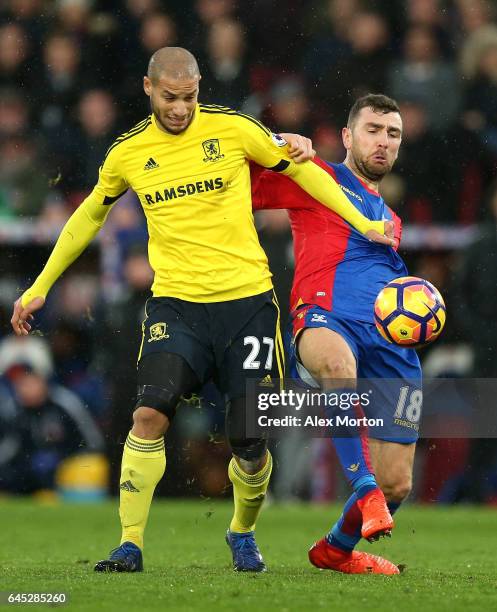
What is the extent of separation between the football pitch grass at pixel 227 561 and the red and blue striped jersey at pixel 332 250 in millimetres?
1350

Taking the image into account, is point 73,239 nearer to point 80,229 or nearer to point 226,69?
point 80,229

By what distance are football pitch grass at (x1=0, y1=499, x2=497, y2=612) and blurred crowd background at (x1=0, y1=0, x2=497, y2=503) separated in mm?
387

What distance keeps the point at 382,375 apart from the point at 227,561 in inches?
51.3

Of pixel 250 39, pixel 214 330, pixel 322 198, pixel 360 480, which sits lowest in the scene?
pixel 360 480

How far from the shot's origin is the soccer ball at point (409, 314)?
21.7 ft

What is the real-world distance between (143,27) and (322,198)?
5866 mm

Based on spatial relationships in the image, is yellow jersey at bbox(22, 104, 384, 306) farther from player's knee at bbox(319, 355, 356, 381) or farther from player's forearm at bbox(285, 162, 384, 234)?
player's knee at bbox(319, 355, 356, 381)

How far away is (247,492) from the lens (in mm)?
6840

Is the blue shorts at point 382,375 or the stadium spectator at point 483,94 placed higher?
the stadium spectator at point 483,94

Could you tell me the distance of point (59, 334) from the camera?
11.3 m

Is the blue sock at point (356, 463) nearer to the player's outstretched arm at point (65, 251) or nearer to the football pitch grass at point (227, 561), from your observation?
the football pitch grass at point (227, 561)

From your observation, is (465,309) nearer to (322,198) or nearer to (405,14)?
(405,14)

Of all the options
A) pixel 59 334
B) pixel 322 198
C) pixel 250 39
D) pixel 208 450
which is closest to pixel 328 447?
pixel 208 450

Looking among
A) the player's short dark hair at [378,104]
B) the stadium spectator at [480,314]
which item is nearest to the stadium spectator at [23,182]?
the stadium spectator at [480,314]
